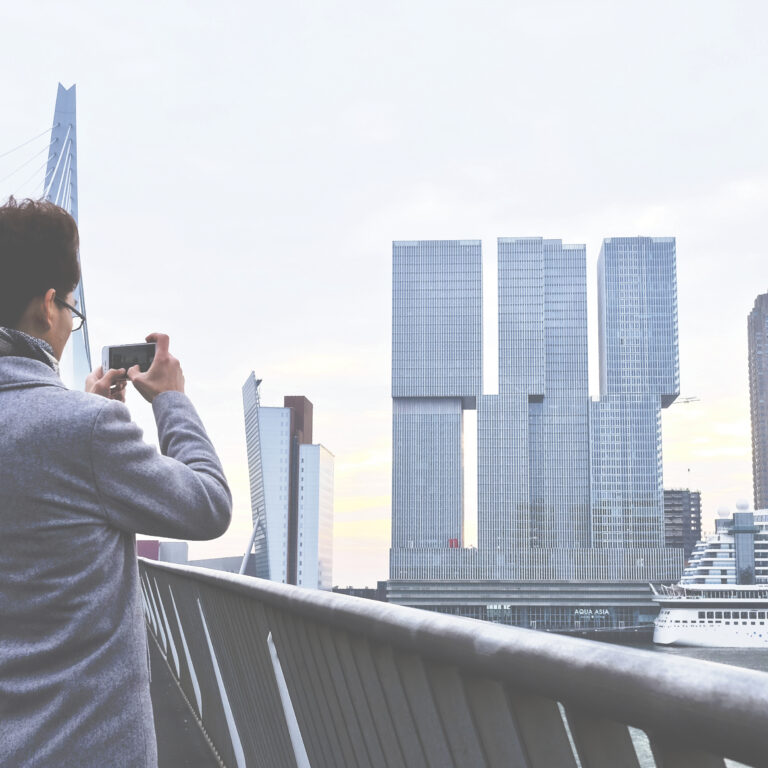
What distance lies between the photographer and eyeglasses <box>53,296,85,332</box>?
138 cm

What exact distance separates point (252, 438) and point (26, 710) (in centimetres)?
11608

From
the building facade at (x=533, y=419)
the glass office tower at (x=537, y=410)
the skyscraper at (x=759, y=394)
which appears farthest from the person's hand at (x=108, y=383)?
the skyscraper at (x=759, y=394)

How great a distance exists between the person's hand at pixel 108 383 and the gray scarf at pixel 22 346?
0.28 meters

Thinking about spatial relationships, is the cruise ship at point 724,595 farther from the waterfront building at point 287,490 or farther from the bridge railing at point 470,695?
the waterfront building at point 287,490

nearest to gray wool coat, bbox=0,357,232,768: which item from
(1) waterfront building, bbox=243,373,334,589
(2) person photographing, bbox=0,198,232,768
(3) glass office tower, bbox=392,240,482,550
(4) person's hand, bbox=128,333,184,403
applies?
(2) person photographing, bbox=0,198,232,768

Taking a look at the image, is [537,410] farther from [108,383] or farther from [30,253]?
[30,253]

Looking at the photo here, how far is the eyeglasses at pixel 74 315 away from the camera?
1376 mm

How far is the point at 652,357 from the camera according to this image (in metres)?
115

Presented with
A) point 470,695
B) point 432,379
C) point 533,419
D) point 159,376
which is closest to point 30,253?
point 159,376

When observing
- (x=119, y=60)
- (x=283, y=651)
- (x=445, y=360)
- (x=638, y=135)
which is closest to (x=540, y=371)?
(x=445, y=360)

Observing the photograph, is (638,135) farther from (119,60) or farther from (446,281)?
(119,60)

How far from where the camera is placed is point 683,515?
422 feet

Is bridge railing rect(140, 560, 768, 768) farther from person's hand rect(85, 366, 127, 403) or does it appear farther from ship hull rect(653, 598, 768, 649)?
ship hull rect(653, 598, 768, 649)

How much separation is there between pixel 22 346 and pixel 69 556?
0.94ft
